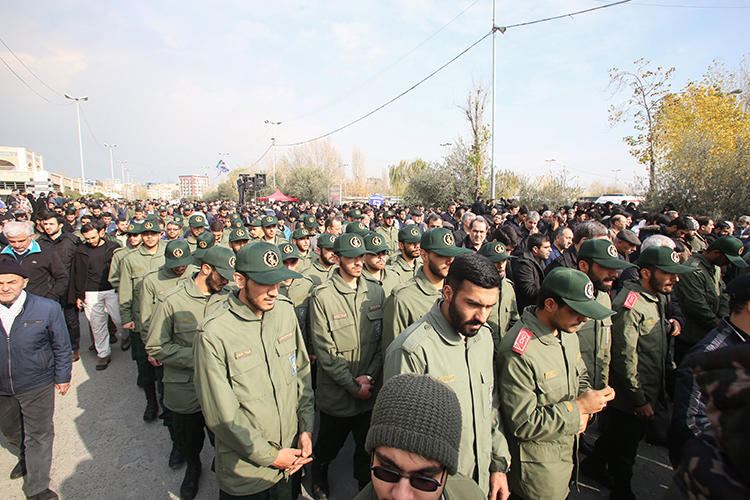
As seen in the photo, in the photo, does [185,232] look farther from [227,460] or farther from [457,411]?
[457,411]

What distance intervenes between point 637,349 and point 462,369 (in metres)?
2.07

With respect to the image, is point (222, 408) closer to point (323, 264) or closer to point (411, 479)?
point (411, 479)

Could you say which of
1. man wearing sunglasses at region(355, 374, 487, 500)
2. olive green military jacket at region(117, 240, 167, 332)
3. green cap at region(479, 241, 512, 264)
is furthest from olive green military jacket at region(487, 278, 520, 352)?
olive green military jacket at region(117, 240, 167, 332)

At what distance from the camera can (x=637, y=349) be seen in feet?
10.4

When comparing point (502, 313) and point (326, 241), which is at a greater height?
point (326, 241)

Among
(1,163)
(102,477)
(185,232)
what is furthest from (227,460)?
(1,163)

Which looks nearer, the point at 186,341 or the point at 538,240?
the point at 186,341

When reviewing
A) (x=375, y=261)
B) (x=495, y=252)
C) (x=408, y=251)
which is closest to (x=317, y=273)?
(x=408, y=251)

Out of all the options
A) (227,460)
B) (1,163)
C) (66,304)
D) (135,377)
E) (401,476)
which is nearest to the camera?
(401,476)

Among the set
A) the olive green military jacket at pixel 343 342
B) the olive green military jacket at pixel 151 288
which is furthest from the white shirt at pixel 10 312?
the olive green military jacket at pixel 343 342

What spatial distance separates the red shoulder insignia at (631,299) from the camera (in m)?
3.08

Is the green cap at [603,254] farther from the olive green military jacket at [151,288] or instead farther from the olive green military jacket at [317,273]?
the olive green military jacket at [151,288]

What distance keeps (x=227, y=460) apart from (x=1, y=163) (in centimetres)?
10010

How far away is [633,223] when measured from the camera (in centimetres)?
1091
